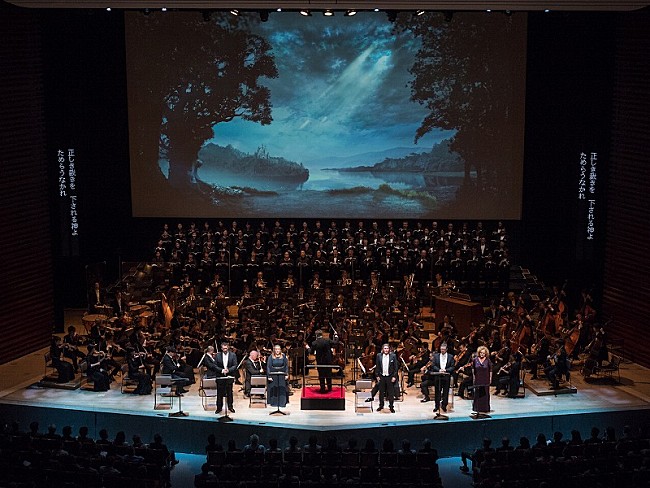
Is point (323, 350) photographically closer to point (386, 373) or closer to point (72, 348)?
point (386, 373)

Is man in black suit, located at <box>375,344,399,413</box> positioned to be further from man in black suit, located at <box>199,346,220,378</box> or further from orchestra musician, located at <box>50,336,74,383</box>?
orchestra musician, located at <box>50,336,74,383</box>

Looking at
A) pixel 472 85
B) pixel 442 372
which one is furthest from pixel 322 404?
pixel 472 85

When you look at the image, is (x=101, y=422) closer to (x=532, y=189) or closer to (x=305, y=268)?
(x=305, y=268)

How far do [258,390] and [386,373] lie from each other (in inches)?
104

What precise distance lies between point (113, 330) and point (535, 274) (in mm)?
12379

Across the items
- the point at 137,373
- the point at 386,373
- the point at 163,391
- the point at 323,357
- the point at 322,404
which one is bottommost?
the point at 322,404

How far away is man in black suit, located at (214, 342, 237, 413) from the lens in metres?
20.0

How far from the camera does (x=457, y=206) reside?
2981 cm

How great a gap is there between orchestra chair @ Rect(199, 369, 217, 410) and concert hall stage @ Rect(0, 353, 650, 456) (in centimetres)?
14

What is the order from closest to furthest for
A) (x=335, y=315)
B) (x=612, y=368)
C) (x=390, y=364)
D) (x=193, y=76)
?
(x=390, y=364) < (x=612, y=368) < (x=335, y=315) < (x=193, y=76)

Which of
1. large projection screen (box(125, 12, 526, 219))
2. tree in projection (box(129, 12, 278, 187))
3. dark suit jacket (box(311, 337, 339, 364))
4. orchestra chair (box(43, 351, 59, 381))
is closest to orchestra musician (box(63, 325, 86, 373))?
orchestra chair (box(43, 351, 59, 381))

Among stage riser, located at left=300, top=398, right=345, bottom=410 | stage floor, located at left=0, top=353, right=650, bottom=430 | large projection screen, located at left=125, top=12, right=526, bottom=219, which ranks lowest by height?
stage floor, located at left=0, top=353, right=650, bottom=430

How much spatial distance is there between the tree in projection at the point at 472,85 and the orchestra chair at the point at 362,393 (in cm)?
1086

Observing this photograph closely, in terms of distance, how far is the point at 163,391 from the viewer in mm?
20656
